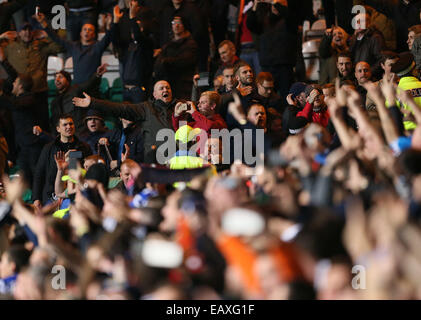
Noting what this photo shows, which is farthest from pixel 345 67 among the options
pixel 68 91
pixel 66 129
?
pixel 68 91

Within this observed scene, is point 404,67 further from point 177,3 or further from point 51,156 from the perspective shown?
point 51,156

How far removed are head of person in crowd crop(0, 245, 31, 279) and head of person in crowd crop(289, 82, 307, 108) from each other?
349 cm

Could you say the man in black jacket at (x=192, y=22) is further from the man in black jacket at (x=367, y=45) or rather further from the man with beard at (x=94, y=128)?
the man in black jacket at (x=367, y=45)

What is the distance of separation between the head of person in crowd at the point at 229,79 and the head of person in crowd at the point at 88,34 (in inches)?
84.0

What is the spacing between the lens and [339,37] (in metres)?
10.8

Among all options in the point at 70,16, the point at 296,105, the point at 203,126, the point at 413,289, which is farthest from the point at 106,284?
the point at 70,16

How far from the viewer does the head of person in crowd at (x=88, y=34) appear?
38.7ft

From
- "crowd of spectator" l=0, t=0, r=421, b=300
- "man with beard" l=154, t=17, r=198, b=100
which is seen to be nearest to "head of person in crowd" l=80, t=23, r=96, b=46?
"crowd of spectator" l=0, t=0, r=421, b=300

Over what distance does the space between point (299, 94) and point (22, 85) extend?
3.75 metres

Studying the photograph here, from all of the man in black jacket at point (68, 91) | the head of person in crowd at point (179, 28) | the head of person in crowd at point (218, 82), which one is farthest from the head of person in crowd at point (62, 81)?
the head of person in crowd at point (218, 82)

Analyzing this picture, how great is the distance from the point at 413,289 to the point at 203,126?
407 centimetres

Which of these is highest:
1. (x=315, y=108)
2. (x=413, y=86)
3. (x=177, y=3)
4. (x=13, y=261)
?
(x=177, y=3)

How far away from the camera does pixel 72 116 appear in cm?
1115
